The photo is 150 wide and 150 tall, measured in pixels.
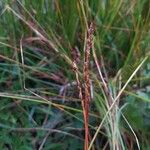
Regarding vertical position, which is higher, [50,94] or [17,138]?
[50,94]

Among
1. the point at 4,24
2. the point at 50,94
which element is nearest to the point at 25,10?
the point at 4,24

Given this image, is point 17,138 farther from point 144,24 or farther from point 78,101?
point 144,24

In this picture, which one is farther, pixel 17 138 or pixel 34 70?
pixel 34 70

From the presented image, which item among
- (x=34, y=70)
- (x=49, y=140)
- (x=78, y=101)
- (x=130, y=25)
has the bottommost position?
(x=49, y=140)

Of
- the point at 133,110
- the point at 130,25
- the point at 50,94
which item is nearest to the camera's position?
the point at 133,110

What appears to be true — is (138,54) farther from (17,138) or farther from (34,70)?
(17,138)

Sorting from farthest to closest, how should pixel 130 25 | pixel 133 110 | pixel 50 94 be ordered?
pixel 130 25
pixel 50 94
pixel 133 110
